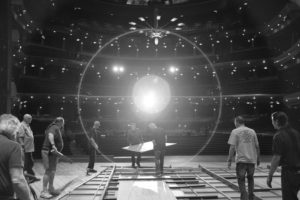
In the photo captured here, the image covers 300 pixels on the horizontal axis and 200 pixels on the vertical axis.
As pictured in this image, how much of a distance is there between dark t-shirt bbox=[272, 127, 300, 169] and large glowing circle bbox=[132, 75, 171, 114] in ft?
84.7

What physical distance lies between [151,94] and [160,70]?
106 inches

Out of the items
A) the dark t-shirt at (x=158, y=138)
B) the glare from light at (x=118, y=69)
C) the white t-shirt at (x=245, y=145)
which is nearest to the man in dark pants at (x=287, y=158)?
the white t-shirt at (x=245, y=145)

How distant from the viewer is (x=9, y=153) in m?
3.18

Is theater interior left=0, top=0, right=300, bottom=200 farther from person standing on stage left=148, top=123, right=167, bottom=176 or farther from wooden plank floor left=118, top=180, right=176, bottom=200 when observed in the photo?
wooden plank floor left=118, top=180, right=176, bottom=200

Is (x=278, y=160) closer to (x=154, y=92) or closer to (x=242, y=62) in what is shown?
(x=242, y=62)

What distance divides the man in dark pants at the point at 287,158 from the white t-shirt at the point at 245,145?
1.80 metres

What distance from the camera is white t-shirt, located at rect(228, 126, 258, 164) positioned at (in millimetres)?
6832

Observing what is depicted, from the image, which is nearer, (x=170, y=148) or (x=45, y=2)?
(x=170, y=148)

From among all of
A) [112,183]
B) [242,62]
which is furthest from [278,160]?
[242,62]

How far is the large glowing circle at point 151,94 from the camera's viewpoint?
105ft

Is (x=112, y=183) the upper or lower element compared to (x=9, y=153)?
lower

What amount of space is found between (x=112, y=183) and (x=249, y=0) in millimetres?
23833

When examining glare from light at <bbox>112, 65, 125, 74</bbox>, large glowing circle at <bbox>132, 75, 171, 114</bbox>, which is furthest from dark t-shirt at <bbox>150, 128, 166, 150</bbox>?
glare from light at <bbox>112, 65, 125, 74</bbox>

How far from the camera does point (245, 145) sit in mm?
6867
